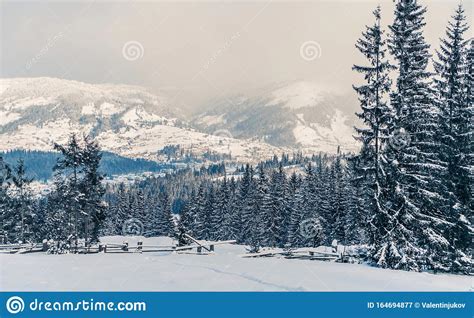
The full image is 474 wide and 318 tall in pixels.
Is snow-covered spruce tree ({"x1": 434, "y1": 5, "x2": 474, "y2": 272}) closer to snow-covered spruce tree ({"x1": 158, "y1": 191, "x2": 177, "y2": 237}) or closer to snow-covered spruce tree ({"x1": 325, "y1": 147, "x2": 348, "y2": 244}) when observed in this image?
snow-covered spruce tree ({"x1": 325, "y1": 147, "x2": 348, "y2": 244})

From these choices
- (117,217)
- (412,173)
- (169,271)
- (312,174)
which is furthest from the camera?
(117,217)

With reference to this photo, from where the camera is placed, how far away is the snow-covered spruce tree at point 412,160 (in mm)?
26364

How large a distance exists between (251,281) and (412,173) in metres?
14.5

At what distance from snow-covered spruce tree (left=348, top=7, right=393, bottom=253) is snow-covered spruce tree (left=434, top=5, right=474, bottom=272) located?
12.8 feet

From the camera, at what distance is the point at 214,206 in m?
81.5

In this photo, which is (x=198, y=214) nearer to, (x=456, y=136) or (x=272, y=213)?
(x=272, y=213)

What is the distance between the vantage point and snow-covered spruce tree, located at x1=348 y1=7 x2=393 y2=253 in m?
26.8

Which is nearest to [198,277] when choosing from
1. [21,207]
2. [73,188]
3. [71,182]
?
[73,188]

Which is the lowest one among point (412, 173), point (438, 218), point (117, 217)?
point (117, 217)

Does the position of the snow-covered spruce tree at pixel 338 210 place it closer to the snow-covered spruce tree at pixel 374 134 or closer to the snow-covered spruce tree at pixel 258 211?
the snow-covered spruce tree at pixel 258 211

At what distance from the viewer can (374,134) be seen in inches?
1078
